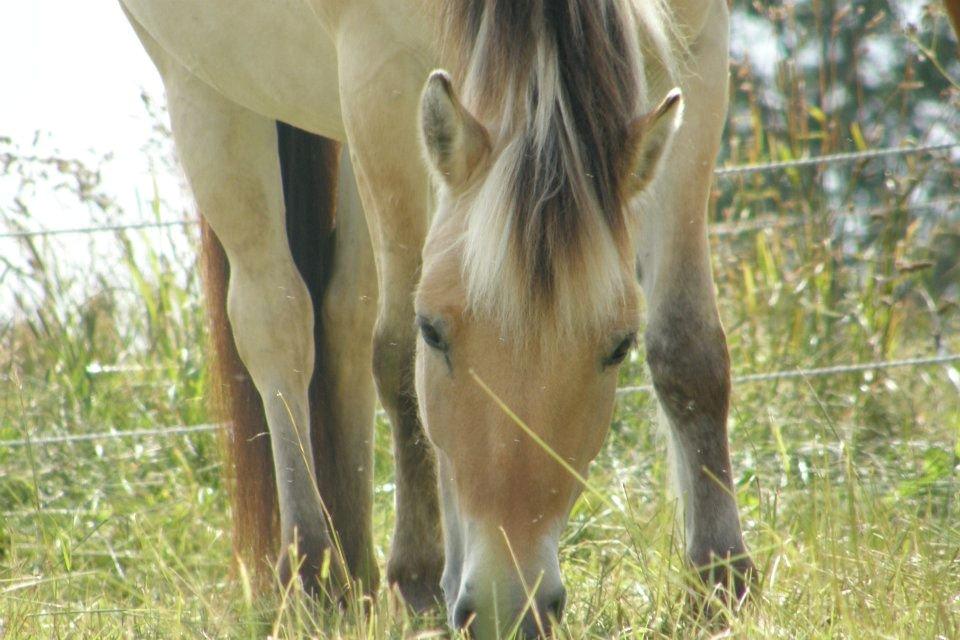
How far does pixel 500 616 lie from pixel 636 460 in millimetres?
2168

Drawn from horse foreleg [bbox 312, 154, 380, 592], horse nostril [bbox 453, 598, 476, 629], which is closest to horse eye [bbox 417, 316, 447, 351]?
horse nostril [bbox 453, 598, 476, 629]

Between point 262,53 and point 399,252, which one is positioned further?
point 262,53

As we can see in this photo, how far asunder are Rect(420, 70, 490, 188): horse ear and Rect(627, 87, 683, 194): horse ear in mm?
263

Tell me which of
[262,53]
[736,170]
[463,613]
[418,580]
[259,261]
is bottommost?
[418,580]

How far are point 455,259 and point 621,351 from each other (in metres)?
0.33

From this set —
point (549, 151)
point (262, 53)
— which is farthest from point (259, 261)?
point (549, 151)

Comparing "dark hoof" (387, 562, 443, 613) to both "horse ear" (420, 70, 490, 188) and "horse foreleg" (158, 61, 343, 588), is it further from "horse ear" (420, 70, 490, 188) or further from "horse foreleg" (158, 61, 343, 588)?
"horse ear" (420, 70, 490, 188)

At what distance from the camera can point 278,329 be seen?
11.5 ft

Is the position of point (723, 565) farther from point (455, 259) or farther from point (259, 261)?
point (259, 261)

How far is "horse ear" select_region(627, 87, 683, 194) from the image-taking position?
2148mm

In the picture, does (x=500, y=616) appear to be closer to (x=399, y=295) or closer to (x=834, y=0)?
(x=399, y=295)

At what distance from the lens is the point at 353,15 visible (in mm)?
2756

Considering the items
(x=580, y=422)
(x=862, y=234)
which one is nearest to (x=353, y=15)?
(x=580, y=422)

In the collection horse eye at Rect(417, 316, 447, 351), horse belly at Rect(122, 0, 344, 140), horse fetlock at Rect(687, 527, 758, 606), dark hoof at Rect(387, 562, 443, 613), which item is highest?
horse belly at Rect(122, 0, 344, 140)
